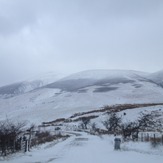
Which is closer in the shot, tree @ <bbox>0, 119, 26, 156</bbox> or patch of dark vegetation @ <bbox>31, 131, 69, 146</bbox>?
tree @ <bbox>0, 119, 26, 156</bbox>

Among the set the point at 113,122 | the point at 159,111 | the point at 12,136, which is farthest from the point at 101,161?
the point at 159,111

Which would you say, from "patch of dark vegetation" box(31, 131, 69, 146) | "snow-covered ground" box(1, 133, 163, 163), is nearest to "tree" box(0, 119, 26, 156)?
"snow-covered ground" box(1, 133, 163, 163)

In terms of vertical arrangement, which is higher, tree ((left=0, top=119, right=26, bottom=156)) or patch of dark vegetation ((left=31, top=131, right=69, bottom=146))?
tree ((left=0, top=119, right=26, bottom=156))

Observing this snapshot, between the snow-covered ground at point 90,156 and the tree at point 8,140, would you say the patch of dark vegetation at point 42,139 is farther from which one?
the snow-covered ground at point 90,156

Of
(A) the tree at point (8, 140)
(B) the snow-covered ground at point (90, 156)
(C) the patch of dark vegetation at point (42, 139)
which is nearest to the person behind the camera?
(B) the snow-covered ground at point (90, 156)

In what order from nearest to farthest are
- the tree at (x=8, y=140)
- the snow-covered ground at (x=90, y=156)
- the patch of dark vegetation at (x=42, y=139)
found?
the snow-covered ground at (x=90, y=156), the tree at (x=8, y=140), the patch of dark vegetation at (x=42, y=139)

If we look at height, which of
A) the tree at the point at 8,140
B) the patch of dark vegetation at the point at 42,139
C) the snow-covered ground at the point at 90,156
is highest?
the tree at the point at 8,140

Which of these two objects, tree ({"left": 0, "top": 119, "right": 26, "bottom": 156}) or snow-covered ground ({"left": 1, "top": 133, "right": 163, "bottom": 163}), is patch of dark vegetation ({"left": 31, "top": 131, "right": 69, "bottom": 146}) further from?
snow-covered ground ({"left": 1, "top": 133, "right": 163, "bottom": 163})

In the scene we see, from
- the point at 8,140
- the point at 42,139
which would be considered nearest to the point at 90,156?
the point at 8,140

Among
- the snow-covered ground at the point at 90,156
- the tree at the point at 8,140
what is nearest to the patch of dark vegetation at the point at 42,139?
the tree at the point at 8,140

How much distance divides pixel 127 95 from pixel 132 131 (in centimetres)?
10382

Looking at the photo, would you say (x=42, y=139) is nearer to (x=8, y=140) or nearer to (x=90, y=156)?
(x=8, y=140)

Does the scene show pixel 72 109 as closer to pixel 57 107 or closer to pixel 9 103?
pixel 57 107

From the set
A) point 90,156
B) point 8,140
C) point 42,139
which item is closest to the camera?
point 90,156
